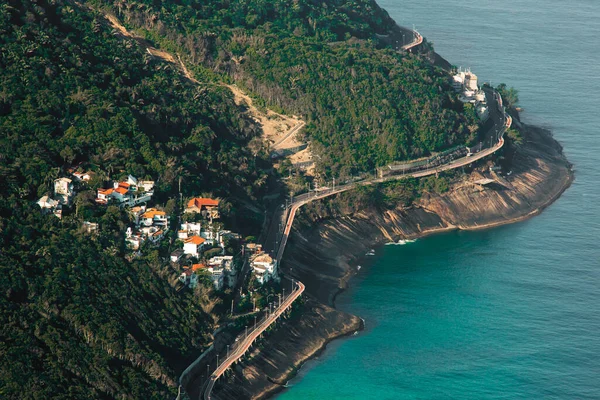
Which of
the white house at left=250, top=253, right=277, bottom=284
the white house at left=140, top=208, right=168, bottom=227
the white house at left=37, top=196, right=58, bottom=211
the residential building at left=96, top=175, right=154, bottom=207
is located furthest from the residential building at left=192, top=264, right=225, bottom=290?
the white house at left=37, top=196, right=58, bottom=211

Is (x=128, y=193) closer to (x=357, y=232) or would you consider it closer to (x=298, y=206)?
(x=298, y=206)

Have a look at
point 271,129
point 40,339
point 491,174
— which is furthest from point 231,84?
point 40,339

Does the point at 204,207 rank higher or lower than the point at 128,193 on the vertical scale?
lower

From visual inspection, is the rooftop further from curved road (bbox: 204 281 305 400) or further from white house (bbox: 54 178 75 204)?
white house (bbox: 54 178 75 204)

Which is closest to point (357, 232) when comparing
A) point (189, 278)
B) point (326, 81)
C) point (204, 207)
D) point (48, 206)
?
point (204, 207)

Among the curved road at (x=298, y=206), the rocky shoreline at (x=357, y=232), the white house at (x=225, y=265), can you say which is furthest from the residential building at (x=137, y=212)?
the rocky shoreline at (x=357, y=232)
